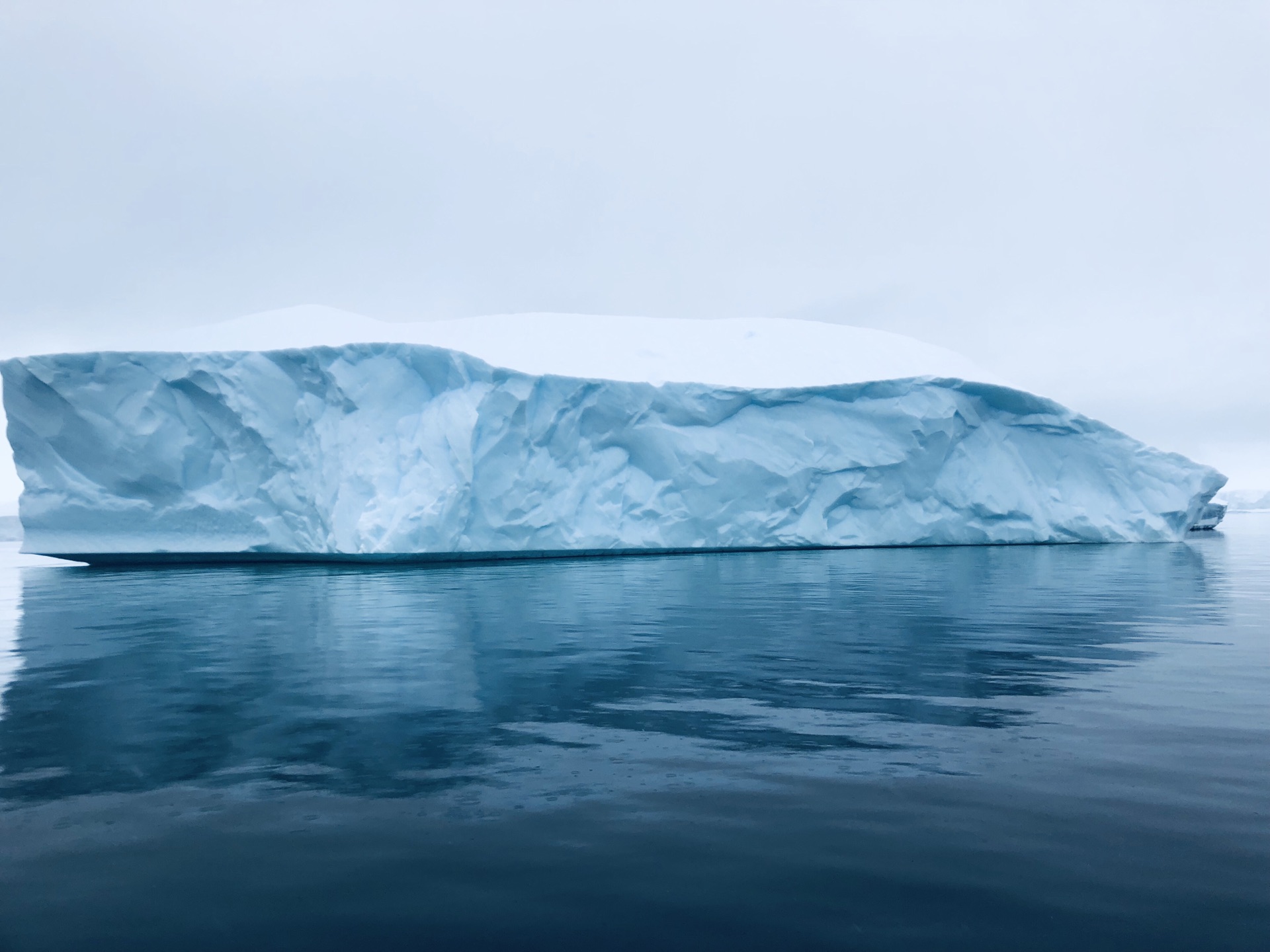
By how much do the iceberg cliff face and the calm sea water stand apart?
9.44m

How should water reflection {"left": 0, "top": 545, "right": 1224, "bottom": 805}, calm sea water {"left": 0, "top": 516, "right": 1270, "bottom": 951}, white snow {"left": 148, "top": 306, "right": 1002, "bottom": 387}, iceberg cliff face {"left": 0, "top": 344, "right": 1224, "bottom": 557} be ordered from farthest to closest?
white snow {"left": 148, "top": 306, "right": 1002, "bottom": 387}, iceberg cliff face {"left": 0, "top": 344, "right": 1224, "bottom": 557}, water reflection {"left": 0, "top": 545, "right": 1224, "bottom": 805}, calm sea water {"left": 0, "top": 516, "right": 1270, "bottom": 951}

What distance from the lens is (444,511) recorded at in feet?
50.7

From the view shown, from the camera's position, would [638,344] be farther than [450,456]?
Yes

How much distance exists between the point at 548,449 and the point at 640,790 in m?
14.5

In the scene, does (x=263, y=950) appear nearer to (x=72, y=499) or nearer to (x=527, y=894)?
(x=527, y=894)

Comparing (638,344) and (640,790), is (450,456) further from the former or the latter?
(640,790)

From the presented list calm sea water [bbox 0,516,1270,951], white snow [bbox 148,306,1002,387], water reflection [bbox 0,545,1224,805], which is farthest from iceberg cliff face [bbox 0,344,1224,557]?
calm sea water [bbox 0,516,1270,951]

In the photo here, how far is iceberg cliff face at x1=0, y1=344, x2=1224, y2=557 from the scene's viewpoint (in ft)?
51.6

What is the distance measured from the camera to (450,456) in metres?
15.8

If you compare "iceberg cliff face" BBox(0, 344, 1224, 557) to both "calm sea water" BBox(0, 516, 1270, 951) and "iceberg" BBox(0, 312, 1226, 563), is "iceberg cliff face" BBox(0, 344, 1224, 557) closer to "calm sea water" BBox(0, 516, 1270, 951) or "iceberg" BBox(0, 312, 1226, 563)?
"iceberg" BBox(0, 312, 1226, 563)

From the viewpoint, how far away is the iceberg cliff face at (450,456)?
1573 cm

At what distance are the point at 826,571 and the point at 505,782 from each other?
10.9m

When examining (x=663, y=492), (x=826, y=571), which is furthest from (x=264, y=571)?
(x=826, y=571)

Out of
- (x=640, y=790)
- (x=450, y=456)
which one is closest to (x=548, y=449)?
(x=450, y=456)
